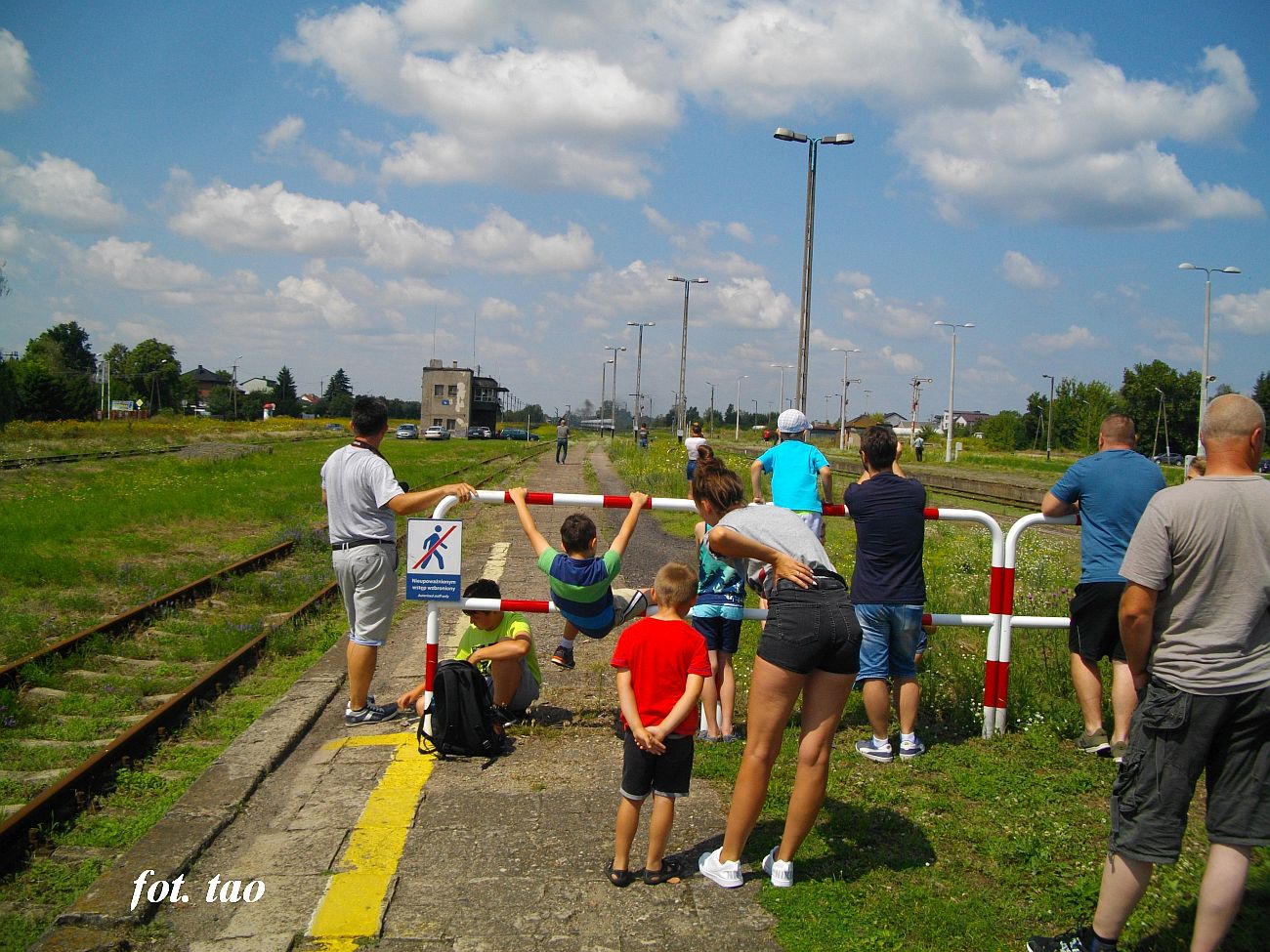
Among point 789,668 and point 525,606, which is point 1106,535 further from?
point 525,606

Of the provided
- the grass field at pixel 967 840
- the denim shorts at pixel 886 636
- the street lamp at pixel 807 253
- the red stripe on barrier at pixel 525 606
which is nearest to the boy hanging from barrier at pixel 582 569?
the red stripe on barrier at pixel 525 606

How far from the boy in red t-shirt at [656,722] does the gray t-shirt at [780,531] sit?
15.2 inches

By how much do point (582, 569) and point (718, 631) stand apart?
0.83m

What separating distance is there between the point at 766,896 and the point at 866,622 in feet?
6.00

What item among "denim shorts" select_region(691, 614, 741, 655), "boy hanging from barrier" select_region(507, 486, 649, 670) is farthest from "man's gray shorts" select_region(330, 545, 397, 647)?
"denim shorts" select_region(691, 614, 741, 655)

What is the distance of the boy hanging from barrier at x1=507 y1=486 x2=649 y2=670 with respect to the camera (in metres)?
5.09

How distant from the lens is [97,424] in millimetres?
58344

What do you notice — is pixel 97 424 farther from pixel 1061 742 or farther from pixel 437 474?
pixel 1061 742

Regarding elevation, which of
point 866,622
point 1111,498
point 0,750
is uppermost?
point 1111,498

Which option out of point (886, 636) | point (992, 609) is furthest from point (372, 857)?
point (992, 609)

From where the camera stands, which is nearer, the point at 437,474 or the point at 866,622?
the point at 866,622

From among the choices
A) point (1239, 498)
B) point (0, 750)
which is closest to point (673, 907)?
point (1239, 498)

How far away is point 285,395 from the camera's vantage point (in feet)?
451

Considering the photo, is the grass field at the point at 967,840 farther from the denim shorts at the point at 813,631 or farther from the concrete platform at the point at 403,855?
the denim shorts at the point at 813,631
